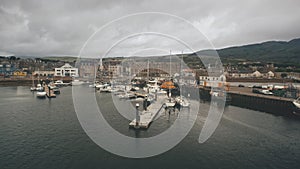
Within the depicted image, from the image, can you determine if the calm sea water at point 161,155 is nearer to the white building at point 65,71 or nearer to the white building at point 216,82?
the white building at point 216,82

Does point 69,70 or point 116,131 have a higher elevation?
point 69,70

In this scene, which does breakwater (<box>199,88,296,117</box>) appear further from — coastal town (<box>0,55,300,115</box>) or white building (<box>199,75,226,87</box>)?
white building (<box>199,75,226,87</box>)

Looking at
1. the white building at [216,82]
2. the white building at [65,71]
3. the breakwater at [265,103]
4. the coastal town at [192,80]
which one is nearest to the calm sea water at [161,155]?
the breakwater at [265,103]

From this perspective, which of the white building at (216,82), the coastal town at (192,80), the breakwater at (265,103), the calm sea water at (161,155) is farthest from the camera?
the white building at (216,82)

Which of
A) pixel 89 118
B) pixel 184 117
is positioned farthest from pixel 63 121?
pixel 184 117

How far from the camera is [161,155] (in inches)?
312

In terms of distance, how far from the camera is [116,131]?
10727 millimetres

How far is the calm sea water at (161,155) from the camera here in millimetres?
7180

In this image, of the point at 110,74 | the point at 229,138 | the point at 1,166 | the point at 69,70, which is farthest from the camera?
the point at 69,70

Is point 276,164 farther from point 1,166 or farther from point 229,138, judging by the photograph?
point 1,166

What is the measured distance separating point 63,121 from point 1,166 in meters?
5.87

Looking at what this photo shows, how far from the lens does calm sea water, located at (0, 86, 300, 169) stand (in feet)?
23.6

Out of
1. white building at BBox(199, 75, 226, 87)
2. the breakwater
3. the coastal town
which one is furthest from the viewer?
white building at BBox(199, 75, 226, 87)

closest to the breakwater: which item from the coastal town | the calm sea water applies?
the coastal town
